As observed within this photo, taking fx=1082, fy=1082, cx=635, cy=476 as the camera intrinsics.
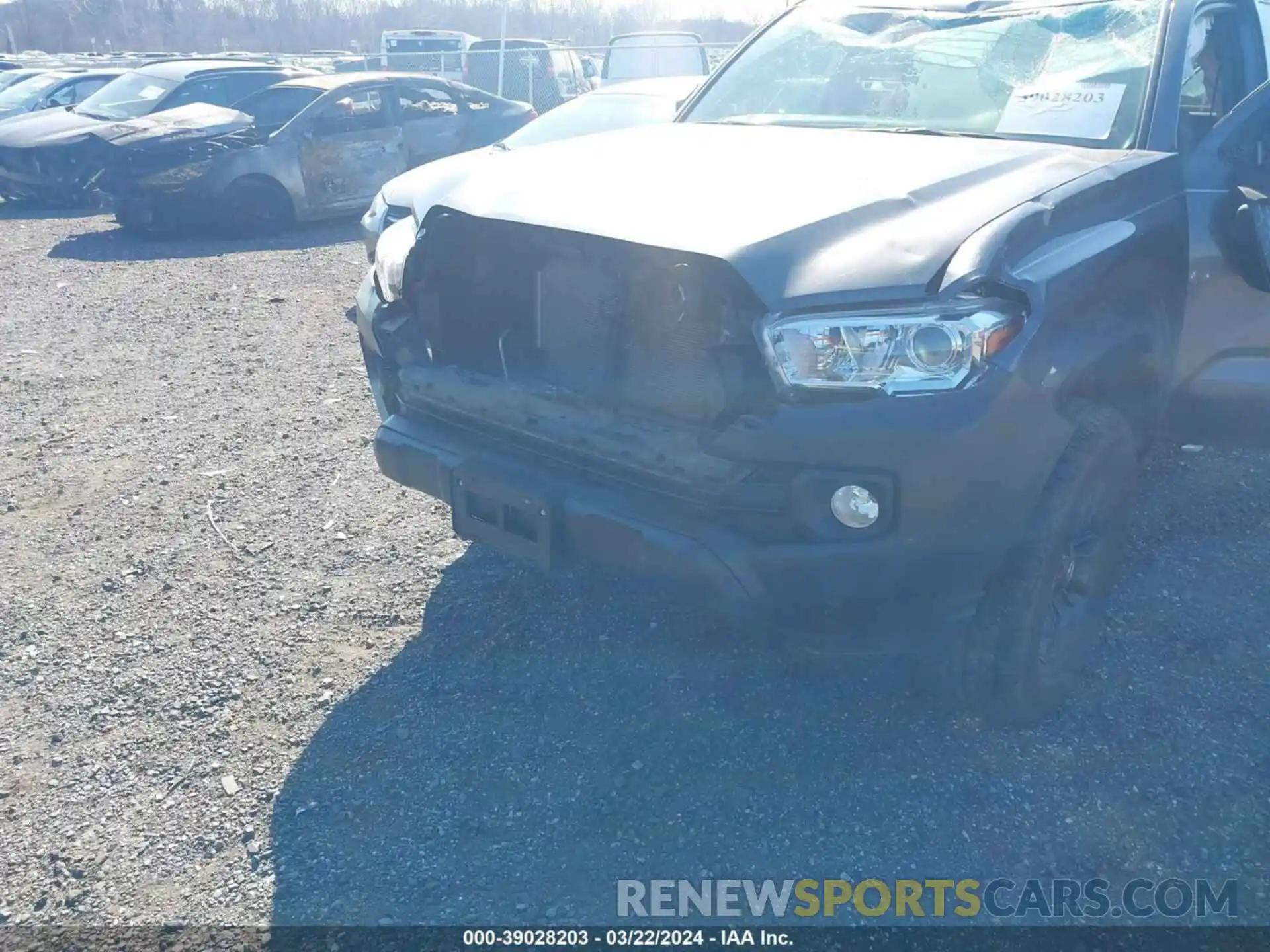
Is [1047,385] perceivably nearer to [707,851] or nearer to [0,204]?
[707,851]

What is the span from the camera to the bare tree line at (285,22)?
1870 inches

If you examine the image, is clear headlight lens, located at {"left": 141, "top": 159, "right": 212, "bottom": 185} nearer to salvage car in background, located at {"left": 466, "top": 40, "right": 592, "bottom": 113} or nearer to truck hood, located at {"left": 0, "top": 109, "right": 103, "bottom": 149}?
truck hood, located at {"left": 0, "top": 109, "right": 103, "bottom": 149}

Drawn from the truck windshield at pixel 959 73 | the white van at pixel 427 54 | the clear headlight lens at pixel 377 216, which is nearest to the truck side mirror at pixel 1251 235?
the truck windshield at pixel 959 73

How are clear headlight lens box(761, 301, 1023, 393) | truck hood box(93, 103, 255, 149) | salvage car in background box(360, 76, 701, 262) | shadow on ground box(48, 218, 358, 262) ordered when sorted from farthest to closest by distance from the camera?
truck hood box(93, 103, 255, 149) < shadow on ground box(48, 218, 358, 262) < salvage car in background box(360, 76, 701, 262) < clear headlight lens box(761, 301, 1023, 393)

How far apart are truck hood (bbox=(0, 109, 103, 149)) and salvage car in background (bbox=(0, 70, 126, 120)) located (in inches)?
57.7

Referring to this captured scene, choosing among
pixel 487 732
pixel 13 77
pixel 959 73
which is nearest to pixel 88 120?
pixel 13 77

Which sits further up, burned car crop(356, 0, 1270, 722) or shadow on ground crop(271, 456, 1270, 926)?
burned car crop(356, 0, 1270, 722)

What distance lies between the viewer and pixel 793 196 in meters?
2.79

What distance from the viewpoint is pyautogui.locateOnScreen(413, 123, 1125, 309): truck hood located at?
2504 millimetres

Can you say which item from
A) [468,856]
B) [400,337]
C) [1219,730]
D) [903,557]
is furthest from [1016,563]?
[400,337]

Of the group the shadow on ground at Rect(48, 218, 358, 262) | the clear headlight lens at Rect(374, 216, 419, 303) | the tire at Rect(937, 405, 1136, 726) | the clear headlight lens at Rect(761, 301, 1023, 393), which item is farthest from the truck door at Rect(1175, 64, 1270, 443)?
the shadow on ground at Rect(48, 218, 358, 262)

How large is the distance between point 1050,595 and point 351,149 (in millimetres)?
9523

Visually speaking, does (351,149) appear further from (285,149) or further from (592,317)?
(592,317)

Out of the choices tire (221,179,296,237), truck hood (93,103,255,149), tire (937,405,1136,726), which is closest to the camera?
tire (937,405,1136,726)
